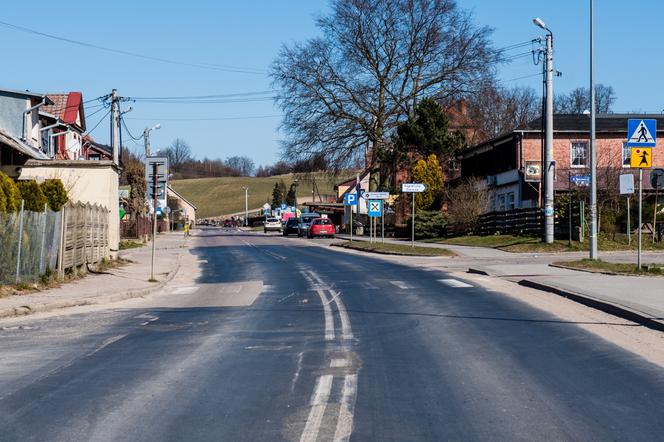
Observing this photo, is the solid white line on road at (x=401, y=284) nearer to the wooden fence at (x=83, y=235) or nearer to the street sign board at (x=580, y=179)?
the wooden fence at (x=83, y=235)

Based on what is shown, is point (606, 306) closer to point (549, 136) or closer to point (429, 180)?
point (549, 136)

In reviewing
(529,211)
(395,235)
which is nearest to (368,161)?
(395,235)

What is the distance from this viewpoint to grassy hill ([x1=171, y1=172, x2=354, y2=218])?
6609 inches

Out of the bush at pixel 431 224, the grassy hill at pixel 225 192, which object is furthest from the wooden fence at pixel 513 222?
the grassy hill at pixel 225 192

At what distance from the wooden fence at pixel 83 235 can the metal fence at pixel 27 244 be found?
547 millimetres

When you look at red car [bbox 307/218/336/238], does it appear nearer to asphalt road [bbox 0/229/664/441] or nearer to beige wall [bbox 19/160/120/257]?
beige wall [bbox 19/160/120/257]

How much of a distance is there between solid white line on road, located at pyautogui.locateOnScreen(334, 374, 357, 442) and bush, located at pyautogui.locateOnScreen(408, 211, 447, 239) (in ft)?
134

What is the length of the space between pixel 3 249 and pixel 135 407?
10730 millimetres

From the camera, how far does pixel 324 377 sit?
319 inches

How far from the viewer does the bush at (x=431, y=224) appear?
Result: 48719mm

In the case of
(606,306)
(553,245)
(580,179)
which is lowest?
(606,306)

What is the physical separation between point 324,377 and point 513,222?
33193 mm

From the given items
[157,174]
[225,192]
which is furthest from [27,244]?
[225,192]

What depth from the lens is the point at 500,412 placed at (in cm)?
663
